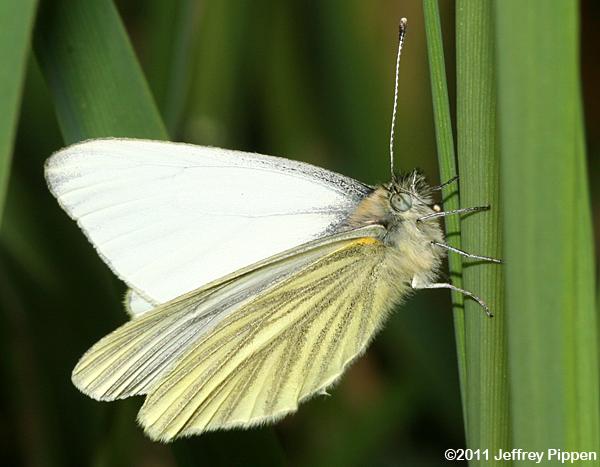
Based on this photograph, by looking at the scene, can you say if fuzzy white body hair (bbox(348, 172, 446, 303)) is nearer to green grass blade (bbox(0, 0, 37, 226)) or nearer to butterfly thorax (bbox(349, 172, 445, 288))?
butterfly thorax (bbox(349, 172, 445, 288))

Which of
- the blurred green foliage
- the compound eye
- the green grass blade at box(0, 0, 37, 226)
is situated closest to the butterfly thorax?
the compound eye

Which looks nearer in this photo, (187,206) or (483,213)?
(483,213)

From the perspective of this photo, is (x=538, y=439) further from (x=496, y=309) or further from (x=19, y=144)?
(x=19, y=144)

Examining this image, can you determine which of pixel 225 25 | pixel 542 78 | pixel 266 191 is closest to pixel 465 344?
pixel 542 78

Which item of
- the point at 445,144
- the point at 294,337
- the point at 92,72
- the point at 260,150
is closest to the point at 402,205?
the point at 294,337

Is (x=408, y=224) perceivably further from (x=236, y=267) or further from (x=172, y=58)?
(x=172, y=58)

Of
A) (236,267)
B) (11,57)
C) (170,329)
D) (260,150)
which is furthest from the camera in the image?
(260,150)
